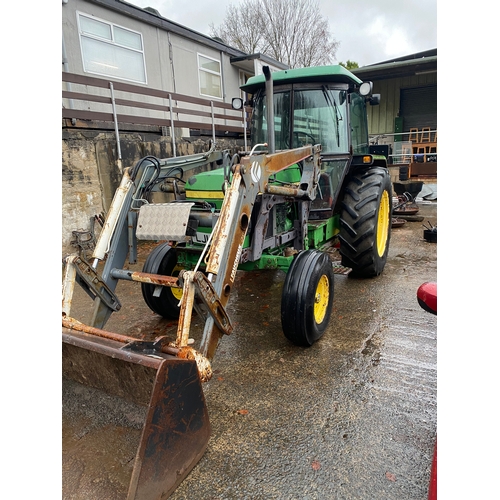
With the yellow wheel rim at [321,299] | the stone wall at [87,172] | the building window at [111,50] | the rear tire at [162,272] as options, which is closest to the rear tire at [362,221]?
the yellow wheel rim at [321,299]

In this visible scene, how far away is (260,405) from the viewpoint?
2604 mm

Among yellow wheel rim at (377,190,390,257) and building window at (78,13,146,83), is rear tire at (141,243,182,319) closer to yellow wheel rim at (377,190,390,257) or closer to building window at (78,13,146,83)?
yellow wheel rim at (377,190,390,257)

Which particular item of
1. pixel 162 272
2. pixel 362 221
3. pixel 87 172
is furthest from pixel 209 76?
pixel 162 272

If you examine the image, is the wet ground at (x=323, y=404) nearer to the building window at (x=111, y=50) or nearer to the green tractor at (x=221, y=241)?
the green tractor at (x=221, y=241)

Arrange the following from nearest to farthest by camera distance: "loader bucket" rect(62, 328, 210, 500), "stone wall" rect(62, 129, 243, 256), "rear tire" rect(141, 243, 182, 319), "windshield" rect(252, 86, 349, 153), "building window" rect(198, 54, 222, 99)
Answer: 1. "loader bucket" rect(62, 328, 210, 500)
2. "rear tire" rect(141, 243, 182, 319)
3. "windshield" rect(252, 86, 349, 153)
4. "stone wall" rect(62, 129, 243, 256)
5. "building window" rect(198, 54, 222, 99)

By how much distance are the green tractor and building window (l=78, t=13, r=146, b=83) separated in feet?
18.7

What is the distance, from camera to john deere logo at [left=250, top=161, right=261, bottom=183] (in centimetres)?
281

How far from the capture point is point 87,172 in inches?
267

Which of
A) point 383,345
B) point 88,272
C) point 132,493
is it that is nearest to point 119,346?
point 132,493

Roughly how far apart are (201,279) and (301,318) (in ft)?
3.77

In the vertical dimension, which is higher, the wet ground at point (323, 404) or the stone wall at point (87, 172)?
the stone wall at point (87, 172)

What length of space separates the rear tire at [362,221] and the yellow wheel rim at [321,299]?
1.11 m

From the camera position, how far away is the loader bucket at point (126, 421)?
1.81 metres

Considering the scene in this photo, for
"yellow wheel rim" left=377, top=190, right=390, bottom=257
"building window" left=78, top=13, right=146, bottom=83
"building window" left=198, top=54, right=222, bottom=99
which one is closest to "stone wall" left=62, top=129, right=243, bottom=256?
"building window" left=78, top=13, right=146, bottom=83
